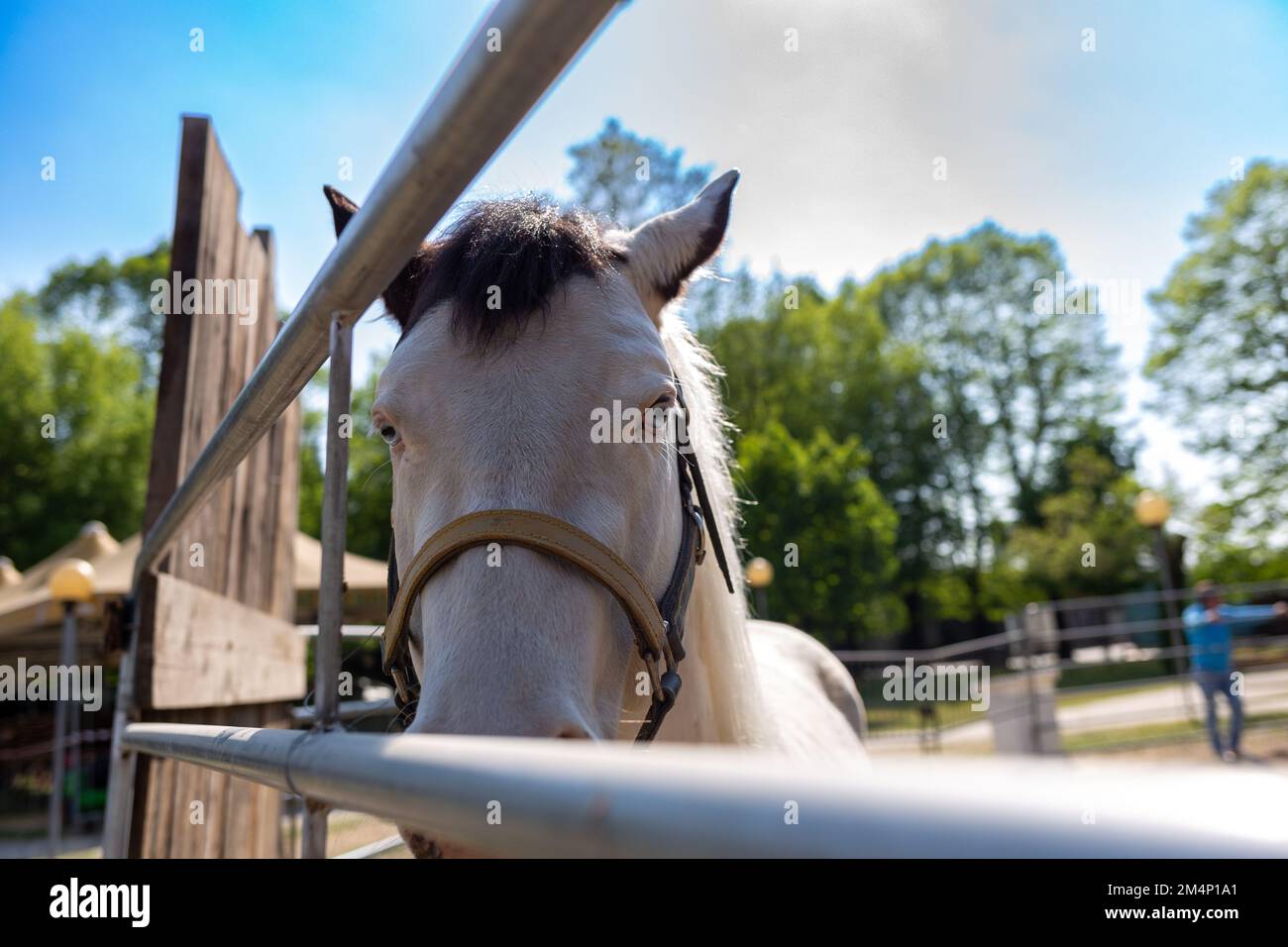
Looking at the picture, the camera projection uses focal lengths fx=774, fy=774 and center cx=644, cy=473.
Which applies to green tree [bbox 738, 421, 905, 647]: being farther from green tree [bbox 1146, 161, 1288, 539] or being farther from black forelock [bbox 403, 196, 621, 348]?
black forelock [bbox 403, 196, 621, 348]

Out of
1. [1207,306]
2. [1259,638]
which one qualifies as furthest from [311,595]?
[1207,306]

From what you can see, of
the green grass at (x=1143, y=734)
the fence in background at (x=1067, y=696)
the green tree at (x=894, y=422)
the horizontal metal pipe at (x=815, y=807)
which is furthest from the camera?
the green tree at (x=894, y=422)

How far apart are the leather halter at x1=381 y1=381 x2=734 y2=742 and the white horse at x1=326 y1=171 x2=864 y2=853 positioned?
0.02 m

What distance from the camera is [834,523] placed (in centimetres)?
2488

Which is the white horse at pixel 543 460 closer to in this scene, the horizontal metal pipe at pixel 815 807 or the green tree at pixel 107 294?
the horizontal metal pipe at pixel 815 807

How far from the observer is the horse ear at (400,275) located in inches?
75.1

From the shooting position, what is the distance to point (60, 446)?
2269 centimetres

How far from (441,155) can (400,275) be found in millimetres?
1210

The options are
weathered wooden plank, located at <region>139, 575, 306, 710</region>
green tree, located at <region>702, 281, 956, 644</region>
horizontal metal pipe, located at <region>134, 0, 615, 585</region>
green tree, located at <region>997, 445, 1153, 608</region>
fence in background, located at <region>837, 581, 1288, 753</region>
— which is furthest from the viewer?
green tree, located at <region>702, 281, 956, 644</region>

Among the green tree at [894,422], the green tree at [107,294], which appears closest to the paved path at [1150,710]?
the green tree at [894,422]

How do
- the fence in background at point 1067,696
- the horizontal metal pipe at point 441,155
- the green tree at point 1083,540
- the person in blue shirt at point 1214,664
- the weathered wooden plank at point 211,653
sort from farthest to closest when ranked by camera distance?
1. the green tree at point 1083,540
2. the fence in background at point 1067,696
3. the person in blue shirt at point 1214,664
4. the weathered wooden plank at point 211,653
5. the horizontal metal pipe at point 441,155

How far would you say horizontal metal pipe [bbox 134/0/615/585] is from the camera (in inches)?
27.8

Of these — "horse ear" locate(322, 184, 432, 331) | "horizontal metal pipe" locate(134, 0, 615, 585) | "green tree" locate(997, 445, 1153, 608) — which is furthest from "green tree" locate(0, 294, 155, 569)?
"green tree" locate(997, 445, 1153, 608)

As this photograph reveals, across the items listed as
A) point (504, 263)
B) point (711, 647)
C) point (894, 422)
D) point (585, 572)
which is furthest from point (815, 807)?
point (894, 422)
